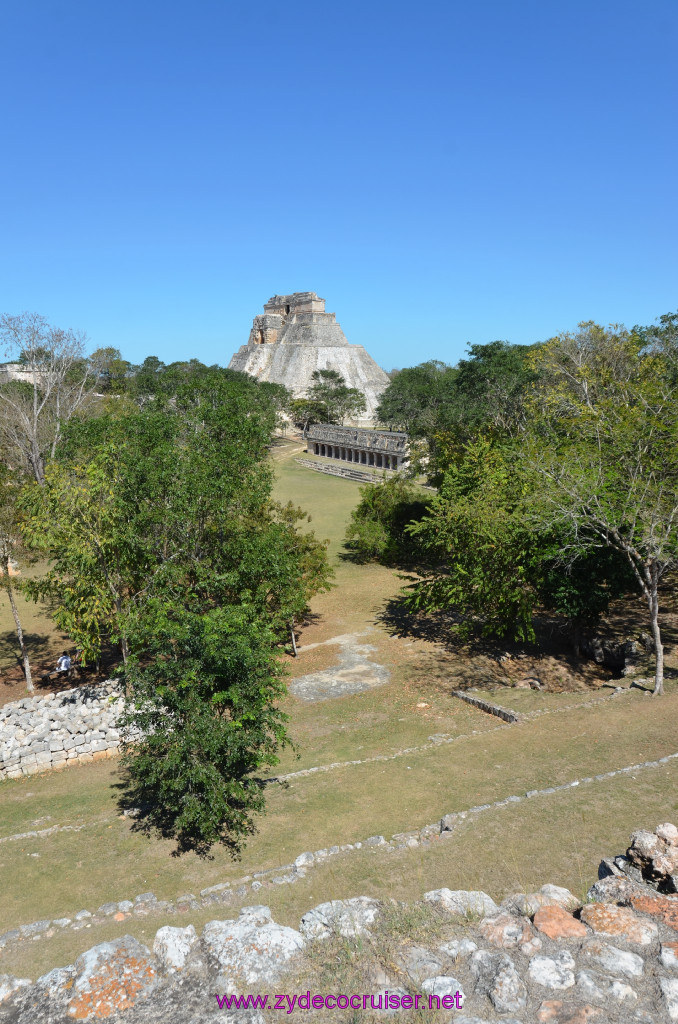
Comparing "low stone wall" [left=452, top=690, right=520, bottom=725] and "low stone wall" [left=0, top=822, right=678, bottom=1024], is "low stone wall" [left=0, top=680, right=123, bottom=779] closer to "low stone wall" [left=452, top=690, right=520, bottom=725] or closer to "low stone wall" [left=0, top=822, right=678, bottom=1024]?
"low stone wall" [left=452, top=690, right=520, bottom=725]

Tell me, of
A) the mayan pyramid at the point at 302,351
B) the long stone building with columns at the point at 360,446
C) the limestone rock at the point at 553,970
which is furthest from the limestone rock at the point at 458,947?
the mayan pyramid at the point at 302,351

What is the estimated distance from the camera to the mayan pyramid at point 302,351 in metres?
111

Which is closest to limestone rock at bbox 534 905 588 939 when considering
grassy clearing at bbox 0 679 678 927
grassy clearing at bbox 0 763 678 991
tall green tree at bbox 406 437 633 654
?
grassy clearing at bbox 0 763 678 991

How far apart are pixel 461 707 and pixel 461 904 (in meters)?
9.78

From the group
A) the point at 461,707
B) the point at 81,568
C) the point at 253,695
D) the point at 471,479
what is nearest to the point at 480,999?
the point at 253,695

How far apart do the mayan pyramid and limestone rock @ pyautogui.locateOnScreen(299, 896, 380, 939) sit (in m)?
96.6

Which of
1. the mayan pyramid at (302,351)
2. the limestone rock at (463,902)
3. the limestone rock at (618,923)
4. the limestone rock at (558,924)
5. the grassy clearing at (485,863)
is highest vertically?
the mayan pyramid at (302,351)

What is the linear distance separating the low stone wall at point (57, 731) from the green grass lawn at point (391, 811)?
492 millimetres

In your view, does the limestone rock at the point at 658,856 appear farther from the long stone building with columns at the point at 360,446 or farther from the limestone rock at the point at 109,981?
the long stone building with columns at the point at 360,446

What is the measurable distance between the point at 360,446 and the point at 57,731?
5114 centimetres

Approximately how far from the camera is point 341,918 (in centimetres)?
714

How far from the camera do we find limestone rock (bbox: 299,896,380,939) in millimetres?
6930

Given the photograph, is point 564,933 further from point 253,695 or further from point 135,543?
point 135,543

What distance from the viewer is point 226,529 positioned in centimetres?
1881
